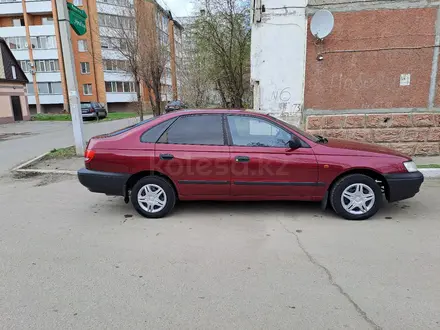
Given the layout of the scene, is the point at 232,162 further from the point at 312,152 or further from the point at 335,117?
the point at 335,117

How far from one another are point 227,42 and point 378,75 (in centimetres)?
823

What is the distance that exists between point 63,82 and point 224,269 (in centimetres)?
4125

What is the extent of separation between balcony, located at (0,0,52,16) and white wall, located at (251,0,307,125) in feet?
130

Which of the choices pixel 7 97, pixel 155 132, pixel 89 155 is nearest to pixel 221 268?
pixel 155 132

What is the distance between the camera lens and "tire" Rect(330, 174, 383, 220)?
13.7 feet

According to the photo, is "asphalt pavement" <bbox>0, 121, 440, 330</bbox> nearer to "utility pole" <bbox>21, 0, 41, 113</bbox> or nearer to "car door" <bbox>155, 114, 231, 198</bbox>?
"car door" <bbox>155, 114, 231, 198</bbox>

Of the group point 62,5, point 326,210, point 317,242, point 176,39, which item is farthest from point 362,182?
point 176,39

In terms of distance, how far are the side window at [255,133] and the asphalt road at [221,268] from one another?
3.54 ft

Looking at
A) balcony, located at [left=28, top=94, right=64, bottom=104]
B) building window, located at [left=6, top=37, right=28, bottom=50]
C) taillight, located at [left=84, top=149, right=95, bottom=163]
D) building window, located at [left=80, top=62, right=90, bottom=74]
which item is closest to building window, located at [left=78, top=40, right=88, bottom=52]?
building window, located at [left=80, top=62, right=90, bottom=74]

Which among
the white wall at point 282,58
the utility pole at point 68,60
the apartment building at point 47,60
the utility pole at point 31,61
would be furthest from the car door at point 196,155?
the utility pole at point 31,61

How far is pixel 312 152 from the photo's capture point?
418 cm

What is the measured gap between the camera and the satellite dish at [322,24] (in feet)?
23.4

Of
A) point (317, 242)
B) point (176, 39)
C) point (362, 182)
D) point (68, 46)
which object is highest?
point (176, 39)

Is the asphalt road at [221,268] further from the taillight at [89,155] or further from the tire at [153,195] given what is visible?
the taillight at [89,155]
